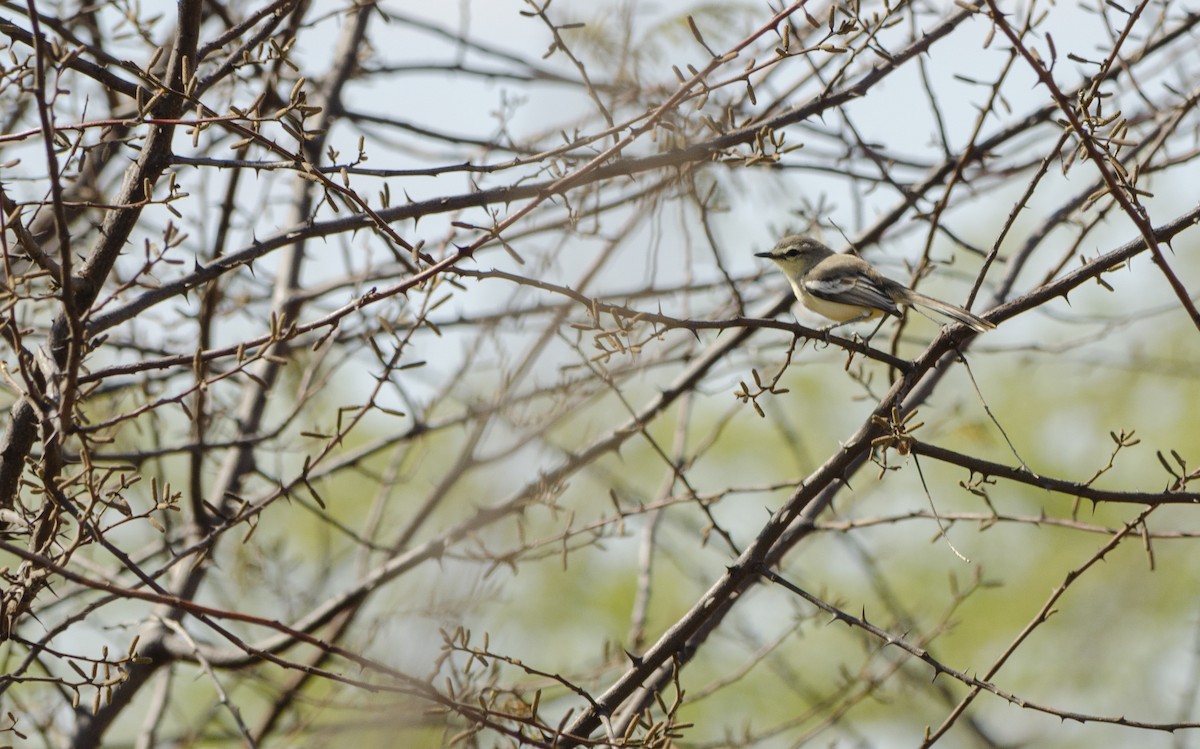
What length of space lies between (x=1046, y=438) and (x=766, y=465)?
3044 millimetres

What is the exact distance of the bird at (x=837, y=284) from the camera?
16.0ft

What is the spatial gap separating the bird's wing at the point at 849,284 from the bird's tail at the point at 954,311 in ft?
0.56

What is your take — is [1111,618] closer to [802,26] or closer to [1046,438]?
[1046,438]

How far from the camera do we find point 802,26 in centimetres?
499

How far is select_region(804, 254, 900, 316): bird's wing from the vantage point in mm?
4906

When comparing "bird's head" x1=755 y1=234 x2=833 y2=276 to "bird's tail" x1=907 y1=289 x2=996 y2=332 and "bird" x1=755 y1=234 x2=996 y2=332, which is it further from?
"bird's tail" x1=907 y1=289 x2=996 y2=332

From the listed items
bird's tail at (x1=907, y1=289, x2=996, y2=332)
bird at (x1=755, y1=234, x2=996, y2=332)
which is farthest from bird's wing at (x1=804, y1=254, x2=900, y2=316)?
bird's tail at (x1=907, y1=289, x2=996, y2=332)

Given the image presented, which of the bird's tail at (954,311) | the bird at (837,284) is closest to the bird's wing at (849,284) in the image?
the bird at (837,284)

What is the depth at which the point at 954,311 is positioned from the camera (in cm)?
364

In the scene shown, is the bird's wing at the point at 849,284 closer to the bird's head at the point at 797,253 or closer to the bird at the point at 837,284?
the bird at the point at 837,284

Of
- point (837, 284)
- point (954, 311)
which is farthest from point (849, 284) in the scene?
point (954, 311)

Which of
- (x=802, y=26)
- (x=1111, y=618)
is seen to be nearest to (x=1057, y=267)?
(x=802, y=26)

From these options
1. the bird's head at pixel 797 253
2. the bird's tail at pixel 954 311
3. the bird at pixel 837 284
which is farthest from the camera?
the bird's head at pixel 797 253

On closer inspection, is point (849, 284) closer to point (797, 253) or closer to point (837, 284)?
point (837, 284)
